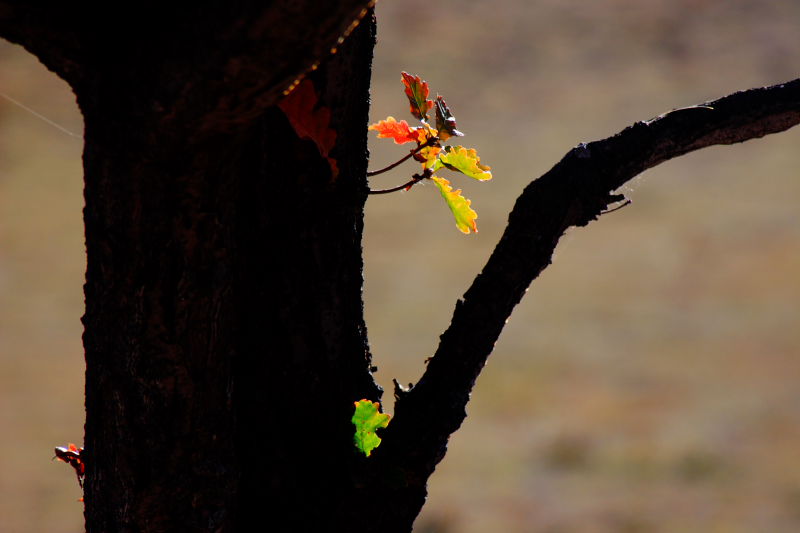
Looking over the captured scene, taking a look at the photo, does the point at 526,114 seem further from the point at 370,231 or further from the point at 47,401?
the point at 47,401

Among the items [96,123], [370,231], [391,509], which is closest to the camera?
[96,123]

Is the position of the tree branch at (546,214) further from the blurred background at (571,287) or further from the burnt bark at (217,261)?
the blurred background at (571,287)

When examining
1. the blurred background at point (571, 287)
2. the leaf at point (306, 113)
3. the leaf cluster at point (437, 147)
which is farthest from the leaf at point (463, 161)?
the blurred background at point (571, 287)

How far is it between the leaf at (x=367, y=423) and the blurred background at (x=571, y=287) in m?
5.46

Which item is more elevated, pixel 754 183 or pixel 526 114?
pixel 526 114

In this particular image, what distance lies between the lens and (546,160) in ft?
43.2

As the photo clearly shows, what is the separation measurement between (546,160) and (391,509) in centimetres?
1190

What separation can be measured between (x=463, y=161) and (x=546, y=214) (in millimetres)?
162

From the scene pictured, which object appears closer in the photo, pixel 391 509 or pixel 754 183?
pixel 391 509

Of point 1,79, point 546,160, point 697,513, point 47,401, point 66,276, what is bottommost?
point 47,401

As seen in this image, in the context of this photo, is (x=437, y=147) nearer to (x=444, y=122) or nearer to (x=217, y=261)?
(x=444, y=122)

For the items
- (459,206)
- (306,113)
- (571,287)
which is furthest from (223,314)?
(571,287)

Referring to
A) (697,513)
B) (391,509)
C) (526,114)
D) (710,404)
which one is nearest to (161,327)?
(391,509)

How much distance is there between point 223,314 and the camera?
55.1 inches
